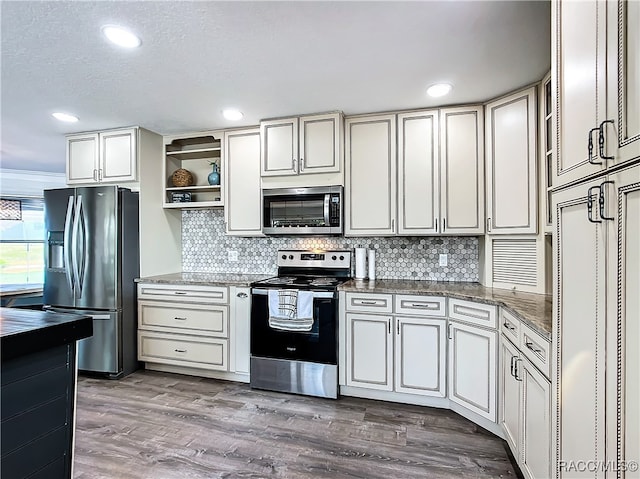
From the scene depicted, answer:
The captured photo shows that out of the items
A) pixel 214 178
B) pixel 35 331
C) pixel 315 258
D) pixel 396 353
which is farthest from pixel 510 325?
pixel 214 178

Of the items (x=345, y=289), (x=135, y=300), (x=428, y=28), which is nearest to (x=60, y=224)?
(x=135, y=300)

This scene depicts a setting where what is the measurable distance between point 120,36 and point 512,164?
104 inches

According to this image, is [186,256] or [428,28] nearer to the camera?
[428,28]

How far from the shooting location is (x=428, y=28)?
1812 millimetres

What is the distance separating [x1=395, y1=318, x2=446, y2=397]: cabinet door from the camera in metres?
2.61

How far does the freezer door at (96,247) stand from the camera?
322 cm

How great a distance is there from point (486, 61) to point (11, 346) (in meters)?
2.75

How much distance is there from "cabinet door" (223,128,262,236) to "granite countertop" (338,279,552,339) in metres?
1.16

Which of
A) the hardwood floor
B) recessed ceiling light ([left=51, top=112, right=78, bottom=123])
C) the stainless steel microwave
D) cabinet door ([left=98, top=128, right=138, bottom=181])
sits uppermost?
recessed ceiling light ([left=51, top=112, right=78, bottom=123])

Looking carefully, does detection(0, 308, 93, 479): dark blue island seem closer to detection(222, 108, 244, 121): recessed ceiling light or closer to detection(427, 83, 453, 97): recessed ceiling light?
detection(222, 108, 244, 121): recessed ceiling light

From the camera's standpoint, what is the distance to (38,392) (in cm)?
141

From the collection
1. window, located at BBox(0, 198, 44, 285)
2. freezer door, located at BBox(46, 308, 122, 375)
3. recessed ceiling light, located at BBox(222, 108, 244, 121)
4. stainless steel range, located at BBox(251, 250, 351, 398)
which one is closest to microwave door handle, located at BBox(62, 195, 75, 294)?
freezer door, located at BBox(46, 308, 122, 375)

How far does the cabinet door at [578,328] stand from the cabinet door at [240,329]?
92.2 inches

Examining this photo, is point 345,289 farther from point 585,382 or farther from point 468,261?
point 585,382
